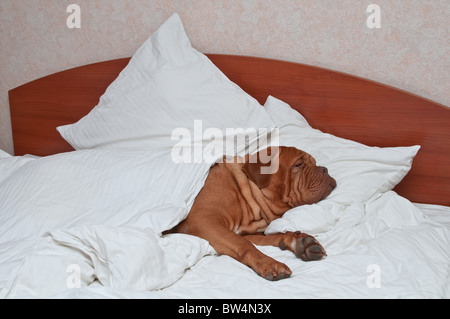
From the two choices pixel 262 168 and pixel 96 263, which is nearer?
pixel 96 263

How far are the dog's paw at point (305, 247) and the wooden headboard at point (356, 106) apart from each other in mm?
793

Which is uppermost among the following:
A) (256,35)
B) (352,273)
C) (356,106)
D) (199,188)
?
(256,35)

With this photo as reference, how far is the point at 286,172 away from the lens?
1.89 m

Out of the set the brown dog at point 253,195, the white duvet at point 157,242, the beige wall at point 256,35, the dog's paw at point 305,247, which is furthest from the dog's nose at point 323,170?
the beige wall at point 256,35

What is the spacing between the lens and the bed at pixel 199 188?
4.46 ft

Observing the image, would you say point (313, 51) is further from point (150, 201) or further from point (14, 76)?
point (14, 76)

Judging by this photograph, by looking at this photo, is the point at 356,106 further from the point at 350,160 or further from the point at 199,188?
the point at 199,188

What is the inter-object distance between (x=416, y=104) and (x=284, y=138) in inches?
22.6

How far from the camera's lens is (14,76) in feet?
9.84

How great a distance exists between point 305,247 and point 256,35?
1.22m

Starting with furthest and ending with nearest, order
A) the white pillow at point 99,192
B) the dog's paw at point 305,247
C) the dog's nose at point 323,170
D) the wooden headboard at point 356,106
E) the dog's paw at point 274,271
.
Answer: the wooden headboard at point 356,106 < the dog's nose at point 323,170 < the white pillow at point 99,192 < the dog's paw at point 305,247 < the dog's paw at point 274,271

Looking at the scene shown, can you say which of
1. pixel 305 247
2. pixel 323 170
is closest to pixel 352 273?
pixel 305 247

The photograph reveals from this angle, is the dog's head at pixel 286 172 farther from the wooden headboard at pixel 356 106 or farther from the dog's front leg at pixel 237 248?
the wooden headboard at pixel 356 106

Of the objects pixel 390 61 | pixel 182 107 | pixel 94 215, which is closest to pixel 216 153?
pixel 182 107
